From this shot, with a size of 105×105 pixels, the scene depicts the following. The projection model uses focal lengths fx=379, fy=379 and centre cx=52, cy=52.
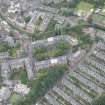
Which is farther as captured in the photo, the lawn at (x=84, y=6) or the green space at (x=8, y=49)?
the lawn at (x=84, y=6)

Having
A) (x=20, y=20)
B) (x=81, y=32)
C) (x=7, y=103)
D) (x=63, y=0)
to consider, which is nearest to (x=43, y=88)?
(x=7, y=103)

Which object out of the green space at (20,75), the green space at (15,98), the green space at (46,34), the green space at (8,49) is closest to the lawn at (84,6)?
the green space at (46,34)

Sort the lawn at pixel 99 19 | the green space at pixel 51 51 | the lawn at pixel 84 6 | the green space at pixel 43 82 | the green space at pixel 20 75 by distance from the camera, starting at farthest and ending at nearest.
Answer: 1. the lawn at pixel 84 6
2. the lawn at pixel 99 19
3. the green space at pixel 51 51
4. the green space at pixel 20 75
5. the green space at pixel 43 82

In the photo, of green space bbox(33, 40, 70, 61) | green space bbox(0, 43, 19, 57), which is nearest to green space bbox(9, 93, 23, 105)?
green space bbox(33, 40, 70, 61)

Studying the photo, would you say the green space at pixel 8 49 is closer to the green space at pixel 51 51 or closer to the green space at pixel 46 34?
the green space at pixel 51 51

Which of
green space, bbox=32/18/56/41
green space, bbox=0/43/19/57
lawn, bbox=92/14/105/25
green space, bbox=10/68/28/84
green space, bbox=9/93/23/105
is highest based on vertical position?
lawn, bbox=92/14/105/25

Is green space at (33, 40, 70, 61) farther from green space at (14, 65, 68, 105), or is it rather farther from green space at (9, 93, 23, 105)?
green space at (9, 93, 23, 105)

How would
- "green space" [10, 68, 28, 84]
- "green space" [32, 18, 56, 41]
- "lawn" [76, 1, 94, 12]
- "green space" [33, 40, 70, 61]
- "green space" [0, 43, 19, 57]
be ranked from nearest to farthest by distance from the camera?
"green space" [10, 68, 28, 84], "green space" [33, 40, 70, 61], "green space" [0, 43, 19, 57], "green space" [32, 18, 56, 41], "lawn" [76, 1, 94, 12]
